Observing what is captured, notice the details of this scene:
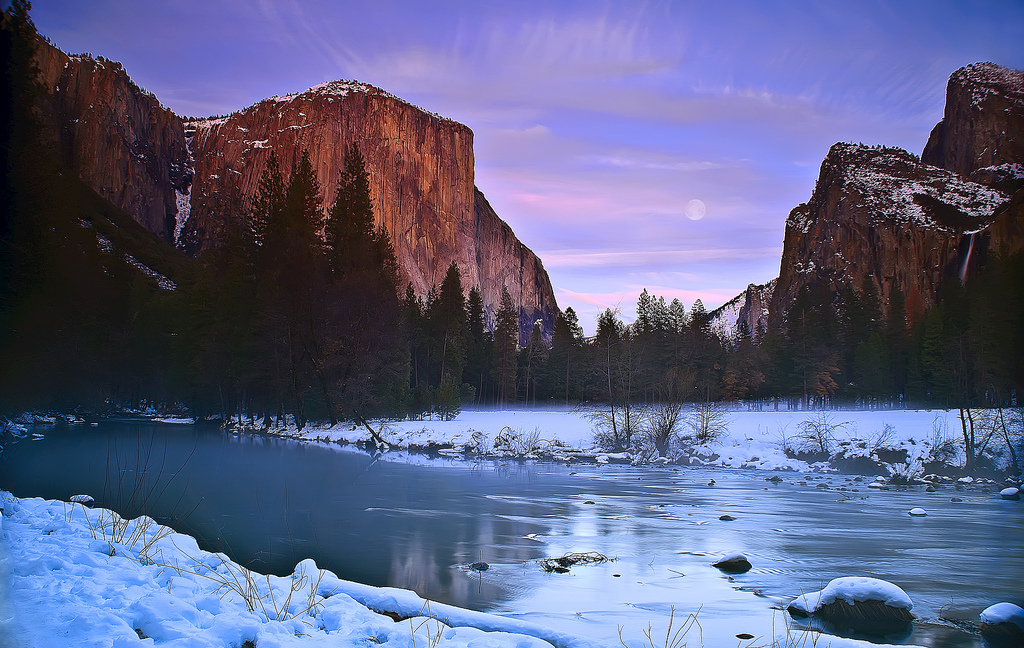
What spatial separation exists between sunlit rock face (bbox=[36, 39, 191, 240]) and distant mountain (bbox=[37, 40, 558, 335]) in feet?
0.92

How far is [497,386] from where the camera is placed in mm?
70188

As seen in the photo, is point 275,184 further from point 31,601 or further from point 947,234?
point 947,234

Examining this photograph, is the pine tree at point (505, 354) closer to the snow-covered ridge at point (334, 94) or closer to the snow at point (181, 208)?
the snow-covered ridge at point (334, 94)

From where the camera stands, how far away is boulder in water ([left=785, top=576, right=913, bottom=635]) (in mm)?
5934

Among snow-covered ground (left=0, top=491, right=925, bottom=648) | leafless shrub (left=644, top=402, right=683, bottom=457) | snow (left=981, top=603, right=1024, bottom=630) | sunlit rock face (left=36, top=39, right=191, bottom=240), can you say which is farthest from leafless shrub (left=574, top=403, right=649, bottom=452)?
sunlit rock face (left=36, top=39, right=191, bottom=240)

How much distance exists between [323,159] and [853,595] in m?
137

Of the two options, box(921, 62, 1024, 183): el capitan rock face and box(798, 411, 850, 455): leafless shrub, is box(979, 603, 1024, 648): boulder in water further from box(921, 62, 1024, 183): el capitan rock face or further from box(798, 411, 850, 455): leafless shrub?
box(921, 62, 1024, 183): el capitan rock face

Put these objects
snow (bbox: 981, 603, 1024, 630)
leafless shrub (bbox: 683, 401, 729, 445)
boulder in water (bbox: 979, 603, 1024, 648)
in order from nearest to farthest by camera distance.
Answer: boulder in water (bbox: 979, 603, 1024, 648)
snow (bbox: 981, 603, 1024, 630)
leafless shrub (bbox: 683, 401, 729, 445)

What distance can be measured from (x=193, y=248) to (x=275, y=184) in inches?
4852

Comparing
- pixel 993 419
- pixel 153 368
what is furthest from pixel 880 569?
pixel 153 368

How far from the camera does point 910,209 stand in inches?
5187

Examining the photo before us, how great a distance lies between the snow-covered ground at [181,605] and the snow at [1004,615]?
2140 millimetres

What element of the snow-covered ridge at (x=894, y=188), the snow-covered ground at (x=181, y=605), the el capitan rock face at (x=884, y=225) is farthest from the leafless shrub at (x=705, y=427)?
the snow-covered ridge at (x=894, y=188)

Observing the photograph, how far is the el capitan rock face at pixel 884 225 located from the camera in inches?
4840
